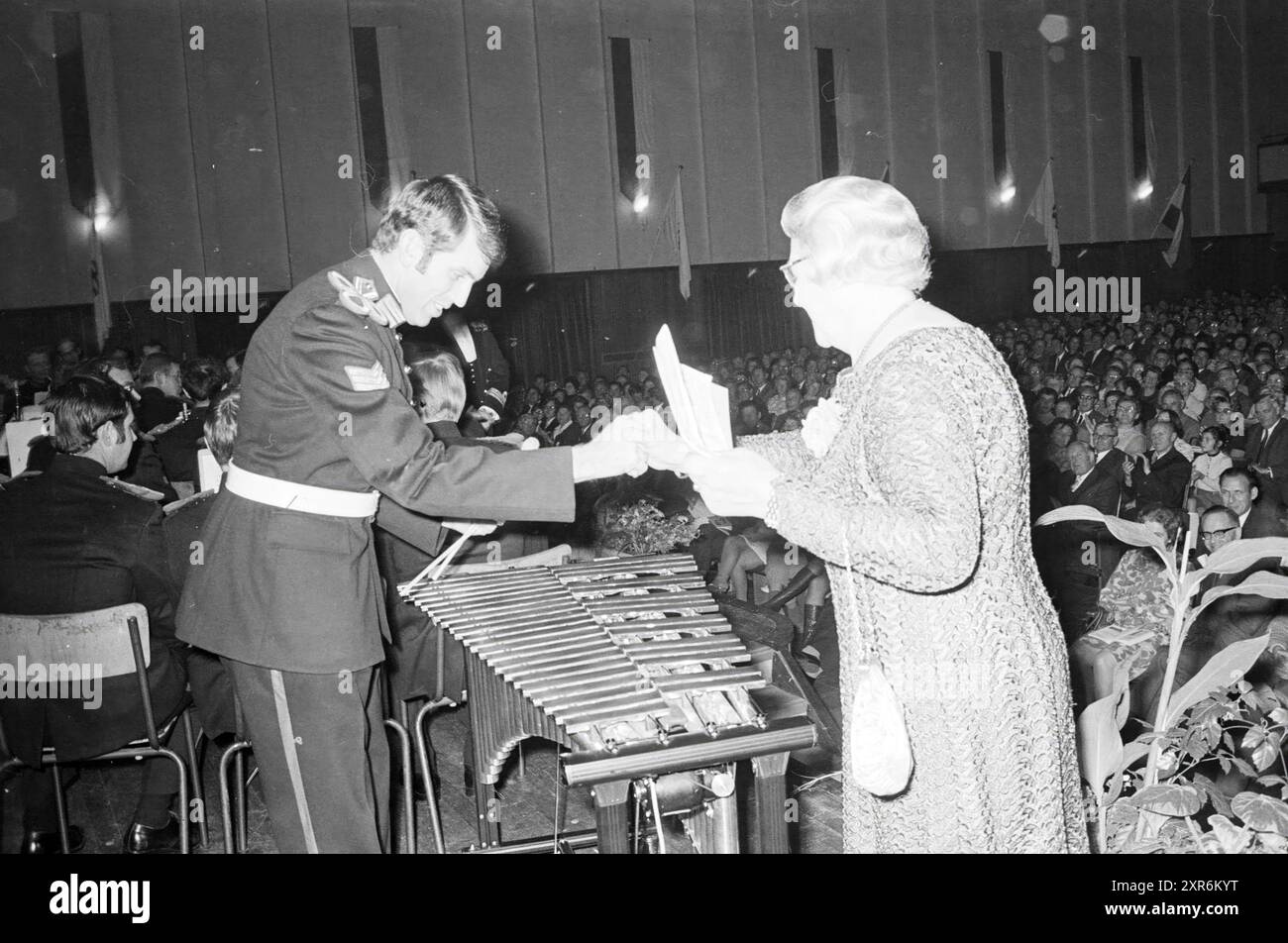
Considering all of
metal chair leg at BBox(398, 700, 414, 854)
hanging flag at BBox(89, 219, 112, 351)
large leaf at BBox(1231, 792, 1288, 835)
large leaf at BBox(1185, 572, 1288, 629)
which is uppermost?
hanging flag at BBox(89, 219, 112, 351)

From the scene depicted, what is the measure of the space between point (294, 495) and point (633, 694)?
0.94 m

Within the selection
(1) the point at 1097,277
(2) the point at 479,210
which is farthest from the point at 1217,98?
(2) the point at 479,210

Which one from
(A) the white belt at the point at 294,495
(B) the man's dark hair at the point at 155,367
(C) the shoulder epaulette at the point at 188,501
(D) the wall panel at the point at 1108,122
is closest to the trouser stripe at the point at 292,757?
(A) the white belt at the point at 294,495

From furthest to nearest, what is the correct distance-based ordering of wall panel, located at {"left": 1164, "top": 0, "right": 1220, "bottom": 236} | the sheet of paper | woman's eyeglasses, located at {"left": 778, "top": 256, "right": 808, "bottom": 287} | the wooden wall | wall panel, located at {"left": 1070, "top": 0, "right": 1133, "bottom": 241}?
wall panel, located at {"left": 1164, "top": 0, "right": 1220, "bottom": 236} < wall panel, located at {"left": 1070, "top": 0, "right": 1133, "bottom": 241} < the wooden wall < the sheet of paper < woman's eyeglasses, located at {"left": 778, "top": 256, "right": 808, "bottom": 287}

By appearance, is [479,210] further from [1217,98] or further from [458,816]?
[1217,98]

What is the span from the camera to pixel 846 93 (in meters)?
17.1

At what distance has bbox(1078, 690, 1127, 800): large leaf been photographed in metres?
2.83

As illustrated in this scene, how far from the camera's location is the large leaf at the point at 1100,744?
2830 millimetres

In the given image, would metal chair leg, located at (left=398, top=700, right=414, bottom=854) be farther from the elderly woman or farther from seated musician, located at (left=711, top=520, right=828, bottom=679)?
seated musician, located at (left=711, top=520, right=828, bottom=679)

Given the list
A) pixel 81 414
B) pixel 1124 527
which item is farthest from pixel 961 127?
pixel 81 414

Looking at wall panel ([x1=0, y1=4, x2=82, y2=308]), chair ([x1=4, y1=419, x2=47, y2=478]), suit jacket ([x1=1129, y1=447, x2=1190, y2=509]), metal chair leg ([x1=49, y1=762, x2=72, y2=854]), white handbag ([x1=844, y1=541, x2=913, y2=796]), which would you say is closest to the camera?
white handbag ([x1=844, y1=541, x2=913, y2=796])

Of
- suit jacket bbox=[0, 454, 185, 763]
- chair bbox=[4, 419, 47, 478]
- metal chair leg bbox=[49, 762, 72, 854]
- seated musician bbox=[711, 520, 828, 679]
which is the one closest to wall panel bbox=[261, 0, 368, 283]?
chair bbox=[4, 419, 47, 478]

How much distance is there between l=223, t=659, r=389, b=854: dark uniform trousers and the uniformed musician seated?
1.22 metres

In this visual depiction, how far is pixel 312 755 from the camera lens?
8.13ft
